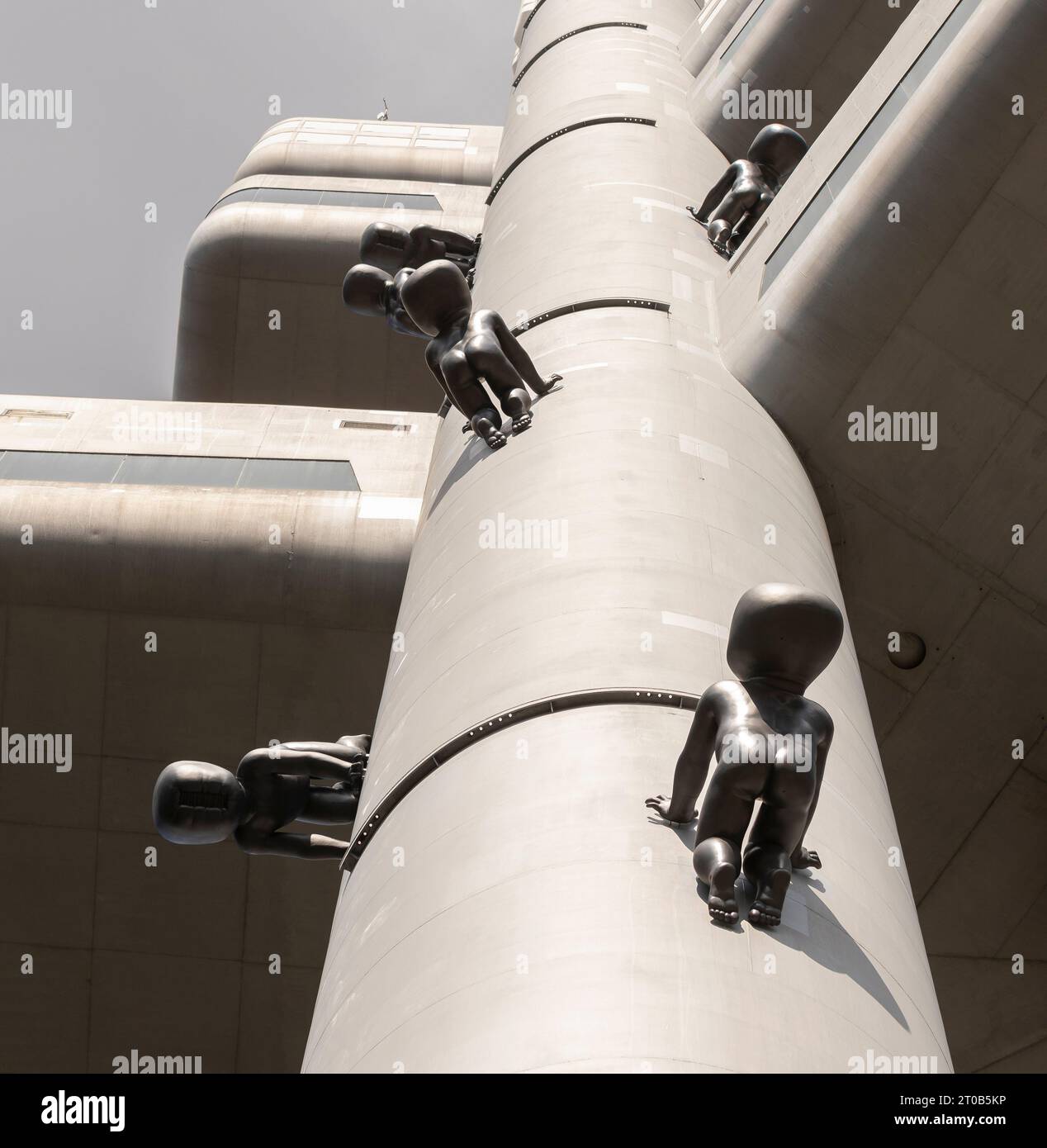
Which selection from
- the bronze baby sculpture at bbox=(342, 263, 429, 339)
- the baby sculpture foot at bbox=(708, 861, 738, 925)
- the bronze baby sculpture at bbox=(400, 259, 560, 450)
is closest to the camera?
the baby sculpture foot at bbox=(708, 861, 738, 925)

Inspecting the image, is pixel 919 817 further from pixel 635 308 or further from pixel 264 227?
pixel 264 227

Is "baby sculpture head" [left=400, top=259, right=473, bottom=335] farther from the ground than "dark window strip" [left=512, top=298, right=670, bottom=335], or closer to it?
closer to it

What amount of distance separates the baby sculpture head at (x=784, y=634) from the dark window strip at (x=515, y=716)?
1.15 metres

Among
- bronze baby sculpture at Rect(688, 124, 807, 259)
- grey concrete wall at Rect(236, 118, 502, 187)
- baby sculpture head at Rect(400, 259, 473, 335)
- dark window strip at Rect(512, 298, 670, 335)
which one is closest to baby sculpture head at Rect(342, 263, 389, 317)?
dark window strip at Rect(512, 298, 670, 335)

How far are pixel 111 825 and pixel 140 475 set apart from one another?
12.3 feet

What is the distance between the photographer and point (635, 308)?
1217 centimetres

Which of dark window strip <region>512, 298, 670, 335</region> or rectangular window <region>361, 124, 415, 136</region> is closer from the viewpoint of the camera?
dark window strip <region>512, 298, 670, 335</region>

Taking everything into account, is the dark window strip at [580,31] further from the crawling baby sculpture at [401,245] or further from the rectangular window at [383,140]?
the rectangular window at [383,140]

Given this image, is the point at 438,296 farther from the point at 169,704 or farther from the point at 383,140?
the point at 383,140

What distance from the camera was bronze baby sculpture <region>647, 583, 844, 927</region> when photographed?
568cm

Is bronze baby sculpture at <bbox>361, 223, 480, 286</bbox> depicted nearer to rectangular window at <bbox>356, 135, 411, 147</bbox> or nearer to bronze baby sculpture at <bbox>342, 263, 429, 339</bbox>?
bronze baby sculpture at <bbox>342, 263, 429, 339</bbox>

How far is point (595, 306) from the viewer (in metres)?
12.3

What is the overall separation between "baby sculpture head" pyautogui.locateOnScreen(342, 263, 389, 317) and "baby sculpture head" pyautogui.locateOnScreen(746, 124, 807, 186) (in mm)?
4717
